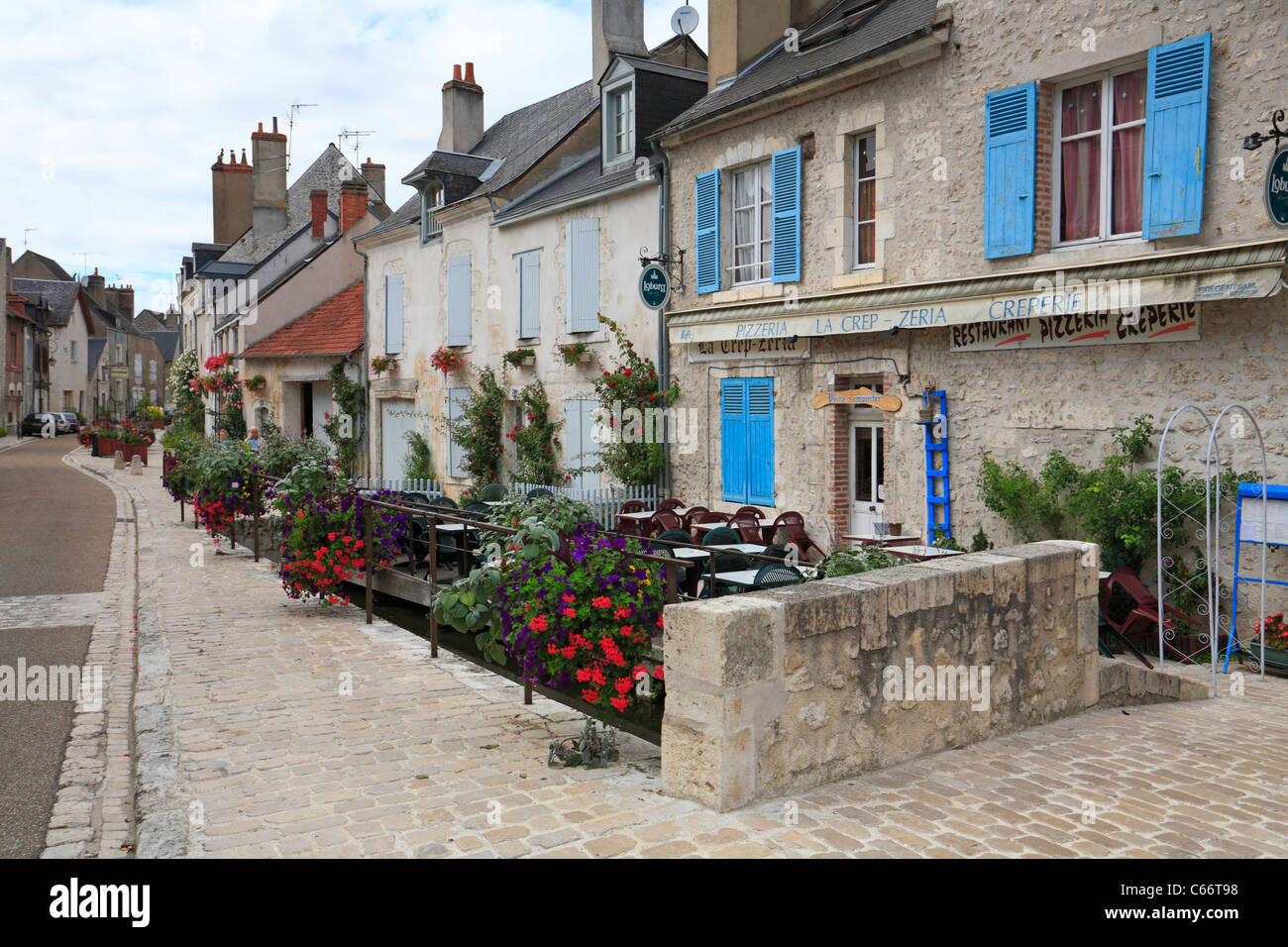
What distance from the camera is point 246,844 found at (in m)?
3.88

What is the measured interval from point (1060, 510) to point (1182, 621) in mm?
1357

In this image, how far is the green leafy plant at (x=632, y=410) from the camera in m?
13.6

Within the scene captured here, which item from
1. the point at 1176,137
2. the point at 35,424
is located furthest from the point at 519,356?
the point at 35,424

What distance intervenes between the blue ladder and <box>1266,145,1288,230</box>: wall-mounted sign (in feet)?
11.2

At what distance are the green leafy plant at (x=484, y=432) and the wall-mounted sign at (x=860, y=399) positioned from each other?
291 inches

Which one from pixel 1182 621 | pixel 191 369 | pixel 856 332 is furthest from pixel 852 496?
pixel 191 369

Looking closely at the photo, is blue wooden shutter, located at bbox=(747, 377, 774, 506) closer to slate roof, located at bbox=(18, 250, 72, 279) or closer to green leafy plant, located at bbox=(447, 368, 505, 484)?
green leafy plant, located at bbox=(447, 368, 505, 484)

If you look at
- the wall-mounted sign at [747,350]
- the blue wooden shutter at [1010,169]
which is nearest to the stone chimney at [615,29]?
the wall-mounted sign at [747,350]

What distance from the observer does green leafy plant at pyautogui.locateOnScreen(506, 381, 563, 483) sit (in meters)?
15.8

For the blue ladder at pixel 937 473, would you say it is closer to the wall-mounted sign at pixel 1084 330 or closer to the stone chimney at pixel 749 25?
the wall-mounted sign at pixel 1084 330

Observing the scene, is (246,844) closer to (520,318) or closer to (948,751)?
(948,751)

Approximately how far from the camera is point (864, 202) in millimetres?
10844

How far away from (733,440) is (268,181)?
84.1 ft

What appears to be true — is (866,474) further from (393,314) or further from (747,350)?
(393,314)
